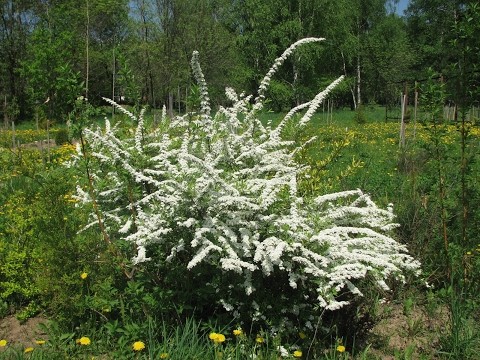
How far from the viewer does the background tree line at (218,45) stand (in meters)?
11.5

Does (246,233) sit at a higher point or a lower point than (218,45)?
lower

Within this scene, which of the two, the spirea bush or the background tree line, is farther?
the background tree line

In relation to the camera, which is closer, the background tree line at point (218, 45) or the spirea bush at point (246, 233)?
the spirea bush at point (246, 233)

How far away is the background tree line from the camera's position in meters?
11.5

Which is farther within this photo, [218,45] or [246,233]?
[218,45]

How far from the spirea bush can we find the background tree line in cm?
59

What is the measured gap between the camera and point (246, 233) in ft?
9.75

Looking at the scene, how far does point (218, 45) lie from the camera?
2469cm

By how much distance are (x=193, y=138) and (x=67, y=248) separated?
1.24m

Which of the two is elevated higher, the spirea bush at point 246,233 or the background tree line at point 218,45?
the background tree line at point 218,45

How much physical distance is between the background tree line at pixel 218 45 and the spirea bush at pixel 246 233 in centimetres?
59

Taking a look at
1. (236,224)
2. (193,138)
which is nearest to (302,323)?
(236,224)

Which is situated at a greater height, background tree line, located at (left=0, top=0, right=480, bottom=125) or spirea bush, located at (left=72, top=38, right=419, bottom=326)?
background tree line, located at (left=0, top=0, right=480, bottom=125)

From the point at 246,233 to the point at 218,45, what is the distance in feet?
75.3
